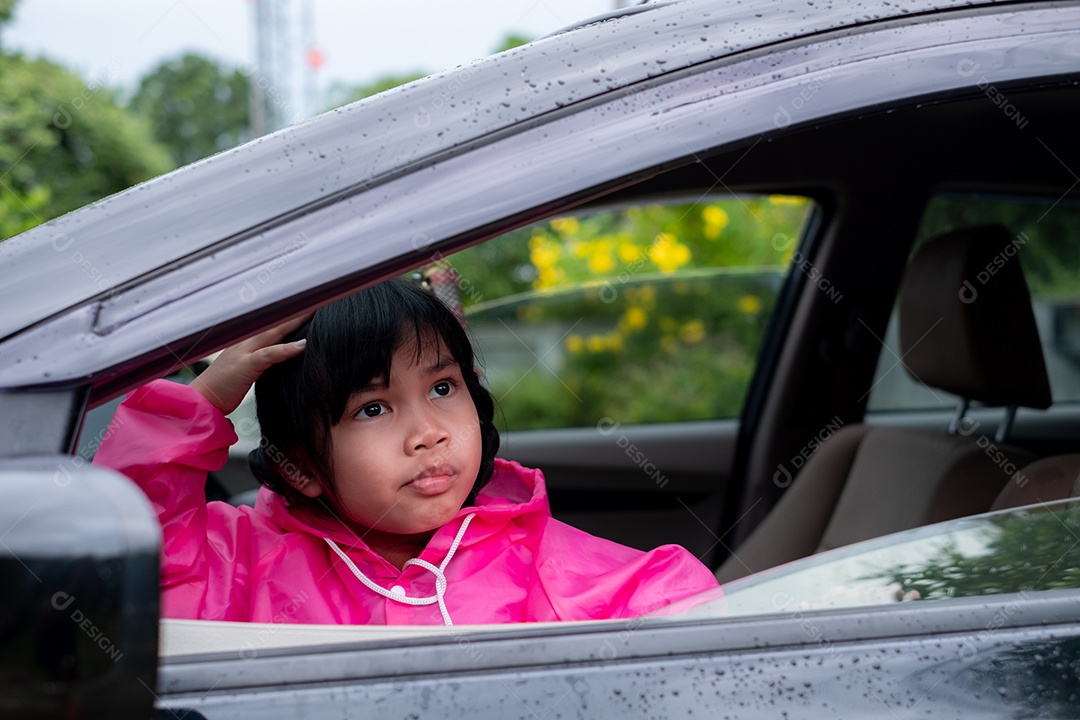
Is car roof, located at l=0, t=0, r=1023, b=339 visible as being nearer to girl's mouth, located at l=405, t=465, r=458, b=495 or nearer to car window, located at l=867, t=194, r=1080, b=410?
girl's mouth, located at l=405, t=465, r=458, b=495

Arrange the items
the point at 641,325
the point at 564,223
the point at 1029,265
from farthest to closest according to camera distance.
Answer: the point at 641,325 → the point at 564,223 → the point at 1029,265

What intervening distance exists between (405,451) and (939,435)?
138 centimetres

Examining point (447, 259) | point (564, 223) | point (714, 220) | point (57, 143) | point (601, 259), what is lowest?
point (447, 259)

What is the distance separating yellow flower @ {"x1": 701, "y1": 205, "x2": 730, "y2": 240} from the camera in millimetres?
5957

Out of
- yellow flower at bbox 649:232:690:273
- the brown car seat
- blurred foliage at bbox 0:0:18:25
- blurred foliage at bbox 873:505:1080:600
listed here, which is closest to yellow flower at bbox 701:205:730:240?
yellow flower at bbox 649:232:690:273

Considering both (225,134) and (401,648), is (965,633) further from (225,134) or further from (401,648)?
(225,134)

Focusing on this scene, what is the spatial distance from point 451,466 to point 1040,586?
2.59 feet

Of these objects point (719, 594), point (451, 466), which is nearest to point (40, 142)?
point (451, 466)

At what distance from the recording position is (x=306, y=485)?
1603 millimetres

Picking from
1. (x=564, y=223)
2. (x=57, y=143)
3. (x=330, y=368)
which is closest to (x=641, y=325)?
(x=564, y=223)

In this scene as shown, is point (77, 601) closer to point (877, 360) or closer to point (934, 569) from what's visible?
point (934, 569)

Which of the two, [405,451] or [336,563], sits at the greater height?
[405,451]

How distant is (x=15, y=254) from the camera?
3.22ft

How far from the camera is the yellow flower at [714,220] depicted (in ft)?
19.5
